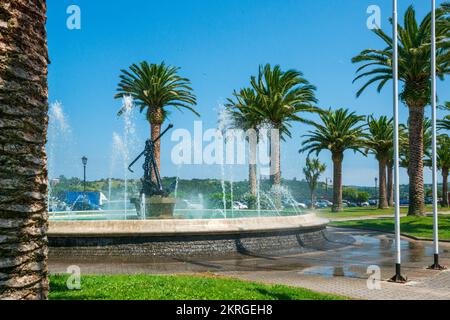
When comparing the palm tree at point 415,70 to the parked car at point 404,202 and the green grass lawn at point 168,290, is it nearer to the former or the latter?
the green grass lawn at point 168,290

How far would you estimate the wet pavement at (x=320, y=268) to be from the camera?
955cm

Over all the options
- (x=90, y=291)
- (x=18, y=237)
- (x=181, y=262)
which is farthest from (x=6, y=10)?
(x=181, y=262)

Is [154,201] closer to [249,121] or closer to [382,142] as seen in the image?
[249,121]

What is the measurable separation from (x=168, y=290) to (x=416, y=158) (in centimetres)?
2561

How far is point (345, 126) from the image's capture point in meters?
47.8

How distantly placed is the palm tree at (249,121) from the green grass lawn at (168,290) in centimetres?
2890

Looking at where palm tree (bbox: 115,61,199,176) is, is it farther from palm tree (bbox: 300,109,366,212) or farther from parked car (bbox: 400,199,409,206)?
parked car (bbox: 400,199,409,206)

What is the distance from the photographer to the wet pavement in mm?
9555

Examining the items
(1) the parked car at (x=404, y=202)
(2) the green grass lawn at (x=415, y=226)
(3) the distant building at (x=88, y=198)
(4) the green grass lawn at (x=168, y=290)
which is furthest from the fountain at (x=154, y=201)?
(1) the parked car at (x=404, y=202)

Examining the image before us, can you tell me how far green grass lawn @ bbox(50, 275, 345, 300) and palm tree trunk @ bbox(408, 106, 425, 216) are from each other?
23.5m

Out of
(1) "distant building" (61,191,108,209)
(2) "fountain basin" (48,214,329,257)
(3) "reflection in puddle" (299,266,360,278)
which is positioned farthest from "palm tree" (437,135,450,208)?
(3) "reflection in puddle" (299,266,360,278)

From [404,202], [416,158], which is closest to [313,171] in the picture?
[404,202]

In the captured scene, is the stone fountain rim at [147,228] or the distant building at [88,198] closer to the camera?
the stone fountain rim at [147,228]
